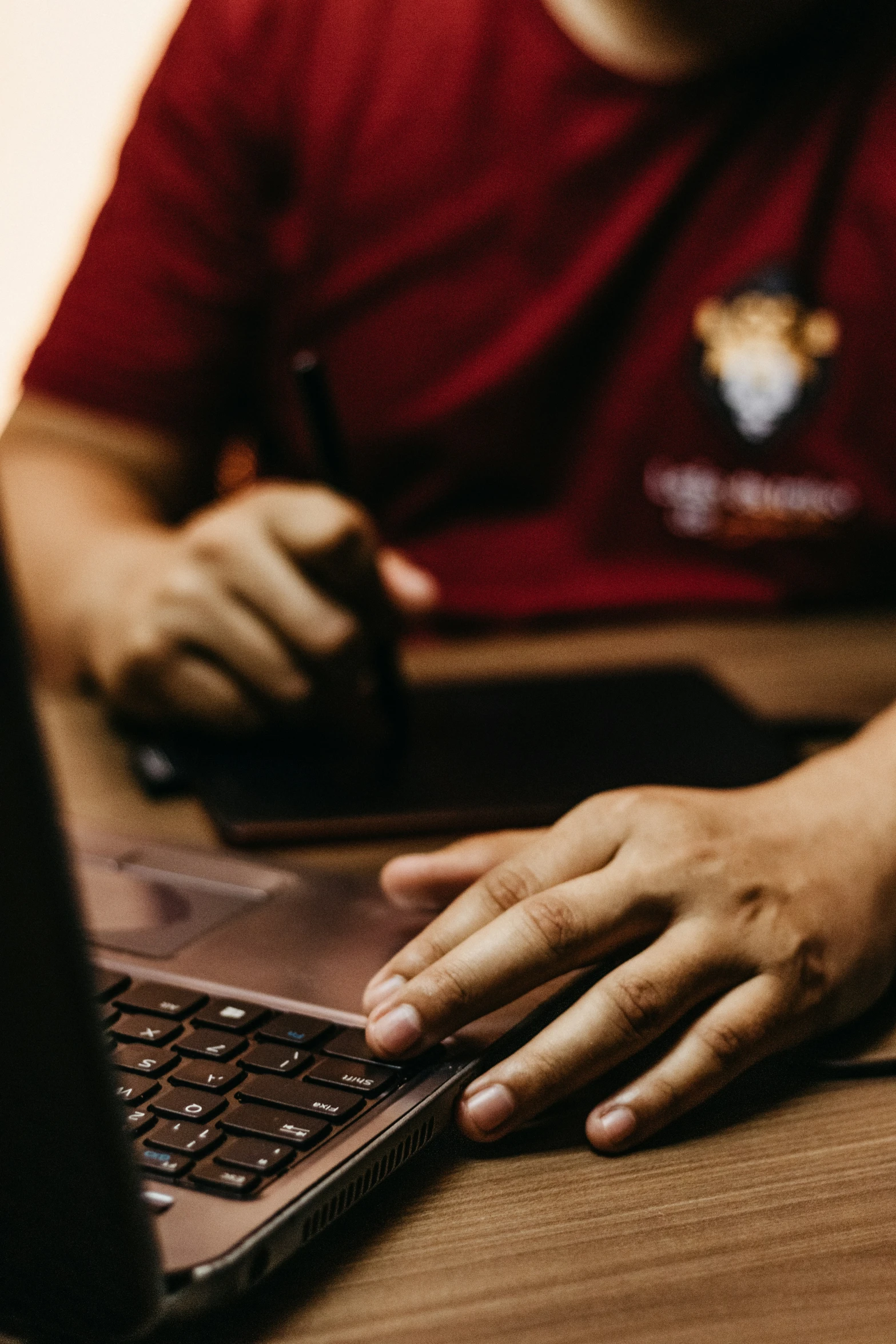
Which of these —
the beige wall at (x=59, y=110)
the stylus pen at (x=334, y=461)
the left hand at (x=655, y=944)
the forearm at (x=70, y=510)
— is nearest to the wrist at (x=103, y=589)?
the forearm at (x=70, y=510)

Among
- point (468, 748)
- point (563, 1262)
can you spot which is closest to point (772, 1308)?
point (563, 1262)

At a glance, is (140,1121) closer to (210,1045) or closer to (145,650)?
(210,1045)

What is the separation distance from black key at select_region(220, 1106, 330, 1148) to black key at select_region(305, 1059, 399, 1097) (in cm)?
2

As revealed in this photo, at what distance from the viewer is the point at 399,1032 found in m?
0.33

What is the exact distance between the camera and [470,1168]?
33 cm

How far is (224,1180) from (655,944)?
0.14 m

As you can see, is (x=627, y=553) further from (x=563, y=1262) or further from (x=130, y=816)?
(x=563, y=1262)

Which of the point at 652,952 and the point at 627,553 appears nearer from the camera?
the point at 652,952

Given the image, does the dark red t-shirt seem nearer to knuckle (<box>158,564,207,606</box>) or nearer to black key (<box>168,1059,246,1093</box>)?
knuckle (<box>158,564,207,606</box>)

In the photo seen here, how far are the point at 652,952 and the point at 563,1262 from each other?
0.09 meters

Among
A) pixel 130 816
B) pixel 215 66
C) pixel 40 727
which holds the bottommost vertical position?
pixel 130 816

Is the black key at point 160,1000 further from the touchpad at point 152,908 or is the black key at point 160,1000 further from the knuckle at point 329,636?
the knuckle at point 329,636

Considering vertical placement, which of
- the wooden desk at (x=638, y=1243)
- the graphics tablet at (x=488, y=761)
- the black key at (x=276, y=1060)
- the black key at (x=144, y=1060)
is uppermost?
the black key at (x=144, y=1060)

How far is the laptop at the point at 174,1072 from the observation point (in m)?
0.20
